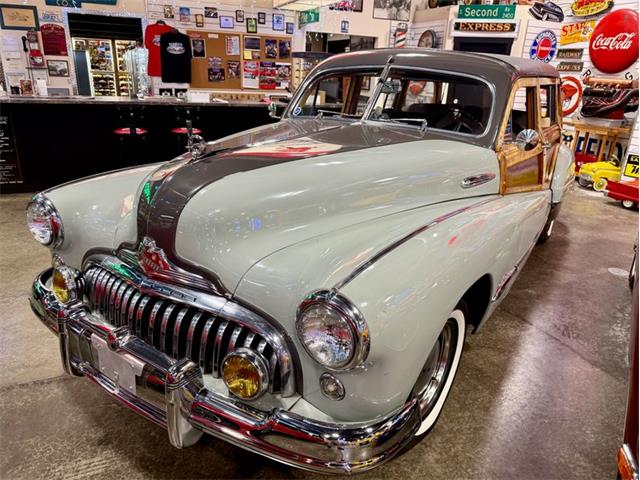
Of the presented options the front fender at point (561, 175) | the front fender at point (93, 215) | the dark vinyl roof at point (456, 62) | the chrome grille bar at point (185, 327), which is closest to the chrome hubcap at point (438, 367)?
the chrome grille bar at point (185, 327)

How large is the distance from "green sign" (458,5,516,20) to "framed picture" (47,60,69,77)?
25.5 ft

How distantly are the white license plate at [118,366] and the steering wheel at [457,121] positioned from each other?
2034 mm

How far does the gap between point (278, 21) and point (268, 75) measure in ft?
3.56

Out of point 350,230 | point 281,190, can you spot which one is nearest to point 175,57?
point 281,190

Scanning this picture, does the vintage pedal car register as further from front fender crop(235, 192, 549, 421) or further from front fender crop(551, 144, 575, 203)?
front fender crop(551, 144, 575, 203)

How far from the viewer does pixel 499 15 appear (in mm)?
9289

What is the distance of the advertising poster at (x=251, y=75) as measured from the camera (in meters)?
9.62

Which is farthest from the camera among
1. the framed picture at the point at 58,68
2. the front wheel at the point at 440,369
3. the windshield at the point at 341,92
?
the framed picture at the point at 58,68

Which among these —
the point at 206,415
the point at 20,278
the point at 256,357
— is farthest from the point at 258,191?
the point at 20,278

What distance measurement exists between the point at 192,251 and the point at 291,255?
1.20 ft

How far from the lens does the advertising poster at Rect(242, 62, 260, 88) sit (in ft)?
31.6

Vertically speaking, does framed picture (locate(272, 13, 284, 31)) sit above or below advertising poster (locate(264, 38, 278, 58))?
above

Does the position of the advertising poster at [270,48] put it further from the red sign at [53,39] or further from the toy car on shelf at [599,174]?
the toy car on shelf at [599,174]

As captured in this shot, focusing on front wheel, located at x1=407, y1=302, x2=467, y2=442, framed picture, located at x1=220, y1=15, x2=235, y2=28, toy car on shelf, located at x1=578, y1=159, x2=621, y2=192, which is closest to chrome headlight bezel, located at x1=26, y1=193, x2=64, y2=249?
front wheel, located at x1=407, y1=302, x2=467, y2=442
